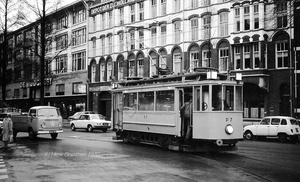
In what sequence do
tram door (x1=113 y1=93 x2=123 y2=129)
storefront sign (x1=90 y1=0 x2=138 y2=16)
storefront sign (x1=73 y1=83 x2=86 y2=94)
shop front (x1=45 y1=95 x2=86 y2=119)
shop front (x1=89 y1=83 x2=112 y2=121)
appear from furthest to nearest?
shop front (x1=45 y1=95 x2=86 y2=119) → storefront sign (x1=73 y1=83 x2=86 y2=94) → shop front (x1=89 y1=83 x2=112 y2=121) → storefront sign (x1=90 y1=0 x2=138 y2=16) → tram door (x1=113 y1=93 x2=123 y2=129)

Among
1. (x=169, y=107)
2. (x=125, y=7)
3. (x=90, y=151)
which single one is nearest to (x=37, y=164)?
(x=90, y=151)

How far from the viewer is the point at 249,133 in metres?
25.6

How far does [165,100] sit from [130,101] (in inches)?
132

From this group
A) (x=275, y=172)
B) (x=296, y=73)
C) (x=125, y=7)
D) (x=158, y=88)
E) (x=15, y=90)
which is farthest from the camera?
(x=15, y=90)

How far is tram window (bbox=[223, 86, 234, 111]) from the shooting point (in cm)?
1571

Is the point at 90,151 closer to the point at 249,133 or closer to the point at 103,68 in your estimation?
the point at 249,133

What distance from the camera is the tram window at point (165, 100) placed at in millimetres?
17281

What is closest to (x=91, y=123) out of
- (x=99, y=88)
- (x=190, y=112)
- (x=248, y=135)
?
(x=248, y=135)

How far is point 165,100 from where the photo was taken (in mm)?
17719

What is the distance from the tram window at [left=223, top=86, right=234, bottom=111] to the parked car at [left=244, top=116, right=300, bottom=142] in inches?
355

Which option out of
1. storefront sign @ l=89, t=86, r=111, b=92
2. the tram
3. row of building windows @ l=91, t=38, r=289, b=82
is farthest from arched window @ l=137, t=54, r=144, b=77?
the tram

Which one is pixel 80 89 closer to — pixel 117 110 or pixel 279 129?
pixel 117 110

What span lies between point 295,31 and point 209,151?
760 inches

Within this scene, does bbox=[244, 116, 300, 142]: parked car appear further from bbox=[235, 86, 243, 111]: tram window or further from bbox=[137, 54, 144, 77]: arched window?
bbox=[137, 54, 144, 77]: arched window
